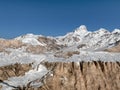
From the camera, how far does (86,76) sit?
7450 cm

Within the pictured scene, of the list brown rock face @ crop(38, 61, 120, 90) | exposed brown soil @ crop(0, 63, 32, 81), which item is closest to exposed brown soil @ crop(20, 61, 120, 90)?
brown rock face @ crop(38, 61, 120, 90)

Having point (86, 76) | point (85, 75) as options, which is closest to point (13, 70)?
point (85, 75)

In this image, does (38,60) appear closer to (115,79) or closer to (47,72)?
(47,72)

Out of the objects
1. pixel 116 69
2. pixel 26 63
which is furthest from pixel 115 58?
pixel 26 63

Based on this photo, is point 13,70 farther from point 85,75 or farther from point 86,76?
point 86,76

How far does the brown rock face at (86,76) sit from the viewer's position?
72.0 metres

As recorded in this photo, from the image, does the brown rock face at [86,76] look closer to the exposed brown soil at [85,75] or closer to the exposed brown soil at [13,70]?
the exposed brown soil at [85,75]

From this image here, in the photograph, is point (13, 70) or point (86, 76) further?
point (86, 76)

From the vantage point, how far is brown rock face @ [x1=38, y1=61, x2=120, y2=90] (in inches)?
2835

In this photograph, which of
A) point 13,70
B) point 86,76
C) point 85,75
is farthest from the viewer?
point 85,75

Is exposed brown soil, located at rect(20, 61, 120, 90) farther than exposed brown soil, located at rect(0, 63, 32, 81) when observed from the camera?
Yes

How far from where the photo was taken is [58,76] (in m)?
71.8

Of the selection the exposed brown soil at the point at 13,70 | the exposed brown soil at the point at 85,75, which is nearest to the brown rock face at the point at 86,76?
the exposed brown soil at the point at 85,75

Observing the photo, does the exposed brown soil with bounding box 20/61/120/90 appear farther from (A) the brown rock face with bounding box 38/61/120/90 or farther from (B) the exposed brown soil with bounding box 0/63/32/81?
(B) the exposed brown soil with bounding box 0/63/32/81
